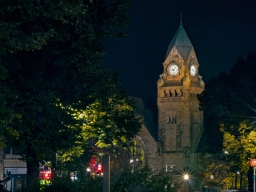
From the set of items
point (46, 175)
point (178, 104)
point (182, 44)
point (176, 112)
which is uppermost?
point (182, 44)

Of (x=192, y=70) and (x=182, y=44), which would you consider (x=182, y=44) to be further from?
(x=192, y=70)

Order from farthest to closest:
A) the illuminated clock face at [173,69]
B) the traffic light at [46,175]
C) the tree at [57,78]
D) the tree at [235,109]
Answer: the illuminated clock face at [173,69]
the tree at [235,109]
the traffic light at [46,175]
the tree at [57,78]

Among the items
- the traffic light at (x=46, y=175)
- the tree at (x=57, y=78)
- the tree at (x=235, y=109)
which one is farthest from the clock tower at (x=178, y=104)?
the tree at (x=57, y=78)

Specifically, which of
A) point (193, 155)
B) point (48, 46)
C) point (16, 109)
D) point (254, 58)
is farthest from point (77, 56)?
point (193, 155)

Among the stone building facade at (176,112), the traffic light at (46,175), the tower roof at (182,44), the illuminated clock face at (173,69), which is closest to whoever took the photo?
the traffic light at (46,175)

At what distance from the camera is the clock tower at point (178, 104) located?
132 meters

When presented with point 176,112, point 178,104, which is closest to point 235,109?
point 178,104

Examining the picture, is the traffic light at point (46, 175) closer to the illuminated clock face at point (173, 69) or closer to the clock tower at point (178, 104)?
the clock tower at point (178, 104)

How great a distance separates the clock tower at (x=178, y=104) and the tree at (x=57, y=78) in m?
90.8

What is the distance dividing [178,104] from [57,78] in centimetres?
9424

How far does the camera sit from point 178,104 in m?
133

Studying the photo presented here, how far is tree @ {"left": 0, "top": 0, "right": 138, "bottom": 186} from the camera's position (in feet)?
116

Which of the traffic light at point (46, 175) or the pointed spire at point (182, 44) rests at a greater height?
the pointed spire at point (182, 44)

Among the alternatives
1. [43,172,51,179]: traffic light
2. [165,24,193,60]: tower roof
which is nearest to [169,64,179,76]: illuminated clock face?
[165,24,193,60]: tower roof
